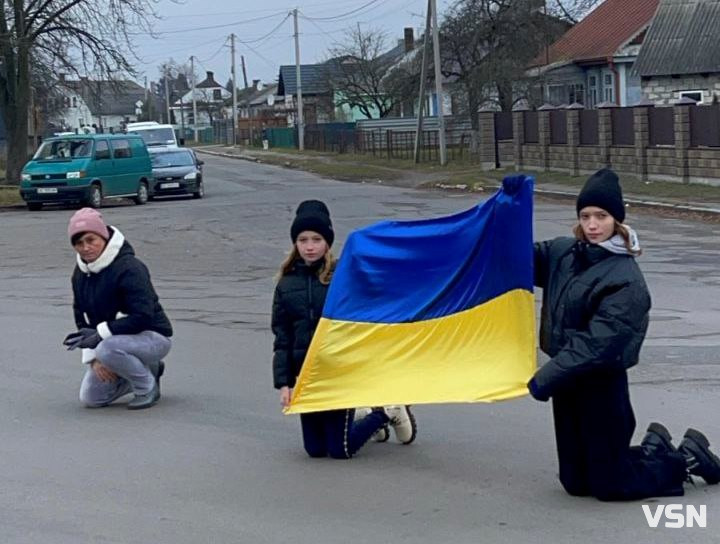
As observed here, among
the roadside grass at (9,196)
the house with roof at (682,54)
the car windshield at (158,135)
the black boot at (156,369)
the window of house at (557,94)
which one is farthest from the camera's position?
the window of house at (557,94)

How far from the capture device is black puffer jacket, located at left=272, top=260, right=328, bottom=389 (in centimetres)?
727

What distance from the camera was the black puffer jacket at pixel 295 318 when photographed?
7266 mm

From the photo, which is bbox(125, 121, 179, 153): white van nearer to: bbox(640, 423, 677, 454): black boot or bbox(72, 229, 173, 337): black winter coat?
bbox(72, 229, 173, 337): black winter coat

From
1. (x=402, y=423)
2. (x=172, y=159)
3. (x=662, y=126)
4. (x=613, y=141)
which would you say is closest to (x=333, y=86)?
(x=172, y=159)

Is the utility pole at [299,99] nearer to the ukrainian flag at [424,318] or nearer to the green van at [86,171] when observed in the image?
the green van at [86,171]

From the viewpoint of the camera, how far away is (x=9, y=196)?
3797cm

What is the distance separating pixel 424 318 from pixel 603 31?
51896 mm

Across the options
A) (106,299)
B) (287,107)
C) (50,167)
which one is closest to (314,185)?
(50,167)

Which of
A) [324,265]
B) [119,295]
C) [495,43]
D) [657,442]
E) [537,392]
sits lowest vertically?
[657,442]

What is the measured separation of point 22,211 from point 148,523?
29789 mm

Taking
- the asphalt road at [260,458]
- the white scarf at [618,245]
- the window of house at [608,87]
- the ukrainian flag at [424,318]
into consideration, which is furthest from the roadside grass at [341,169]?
the white scarf at [618,245]

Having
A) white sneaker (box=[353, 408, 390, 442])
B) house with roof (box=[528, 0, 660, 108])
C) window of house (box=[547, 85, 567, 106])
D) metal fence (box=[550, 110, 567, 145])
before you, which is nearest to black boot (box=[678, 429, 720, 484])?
white sneaker (box=[353, 408, 390, 442])

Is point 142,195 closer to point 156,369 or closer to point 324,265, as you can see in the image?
point 156,369

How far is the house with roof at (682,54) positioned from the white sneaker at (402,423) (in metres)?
34.1
